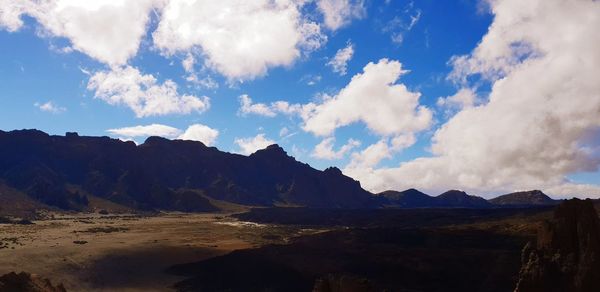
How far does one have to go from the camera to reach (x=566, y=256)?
23.5 meters

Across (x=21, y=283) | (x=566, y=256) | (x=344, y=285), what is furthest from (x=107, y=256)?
(x=566, y=256)

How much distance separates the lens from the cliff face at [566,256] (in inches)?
883

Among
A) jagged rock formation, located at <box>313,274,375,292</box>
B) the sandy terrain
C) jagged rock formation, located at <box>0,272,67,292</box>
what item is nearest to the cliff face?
jagged rock formation, located at <box>313,274,375,292</box>

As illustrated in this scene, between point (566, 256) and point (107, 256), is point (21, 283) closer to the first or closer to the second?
point (566, 256)

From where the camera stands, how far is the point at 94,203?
19038cm

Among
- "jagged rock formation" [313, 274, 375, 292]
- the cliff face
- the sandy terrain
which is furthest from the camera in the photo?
the sandy terrain

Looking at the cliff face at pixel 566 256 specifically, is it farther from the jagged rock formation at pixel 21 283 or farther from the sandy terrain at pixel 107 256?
the sandy terrain at pixel 107 256

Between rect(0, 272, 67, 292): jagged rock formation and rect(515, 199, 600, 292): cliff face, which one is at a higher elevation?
rect(515, 199, 600, 292): cliff face

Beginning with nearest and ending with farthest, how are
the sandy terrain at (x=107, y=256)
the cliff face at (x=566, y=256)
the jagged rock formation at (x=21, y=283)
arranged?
the jagged rock formation at (x=21, y=283) < the cliff face at (x=566, y=256) < the sandy terrain at (x=107, y=256)

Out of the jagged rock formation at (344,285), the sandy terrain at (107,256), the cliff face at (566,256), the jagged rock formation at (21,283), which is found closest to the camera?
the jagged rock formation at (21,283)

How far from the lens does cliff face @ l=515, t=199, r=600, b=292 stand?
22422 mm

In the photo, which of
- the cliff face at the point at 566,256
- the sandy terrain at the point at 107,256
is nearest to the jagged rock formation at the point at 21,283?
the cliff face at the point at 566,256

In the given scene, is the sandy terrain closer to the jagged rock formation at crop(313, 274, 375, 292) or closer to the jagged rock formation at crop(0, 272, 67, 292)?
the jagged rock formation at crop(0, 272, 67, 292)

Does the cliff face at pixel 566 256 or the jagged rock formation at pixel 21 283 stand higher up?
the cliff face at pixel 566 256
